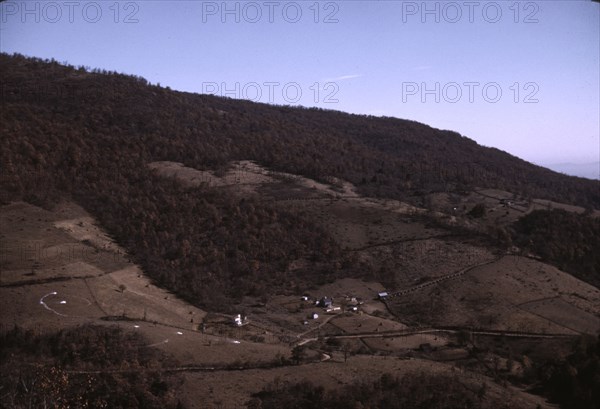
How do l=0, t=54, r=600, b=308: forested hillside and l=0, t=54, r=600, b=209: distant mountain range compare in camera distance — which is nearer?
l=0, t=54, r=600, b=308: forested hillside

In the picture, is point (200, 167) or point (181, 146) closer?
point (200, 167)

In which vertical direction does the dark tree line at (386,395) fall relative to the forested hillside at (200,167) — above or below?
below

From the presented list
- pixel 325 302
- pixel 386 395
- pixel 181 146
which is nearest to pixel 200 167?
pixel 181 146

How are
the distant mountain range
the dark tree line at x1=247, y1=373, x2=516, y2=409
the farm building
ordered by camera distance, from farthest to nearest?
1. the distant mountain range
2. the farm building
3. the dark tree line at x1=247, y1=373, x2=516, y2=409

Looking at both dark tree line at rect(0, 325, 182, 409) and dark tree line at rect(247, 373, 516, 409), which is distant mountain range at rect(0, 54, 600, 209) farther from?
dark tree line at rect(247, 373, 516, 409)

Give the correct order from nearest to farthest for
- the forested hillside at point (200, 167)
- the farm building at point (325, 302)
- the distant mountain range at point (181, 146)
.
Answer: the farm building at point (325, 302)
the forested hillside at point (200, 167)
the distant mountain range at point (181, 146)

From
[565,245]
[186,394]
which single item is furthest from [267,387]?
[565,245]

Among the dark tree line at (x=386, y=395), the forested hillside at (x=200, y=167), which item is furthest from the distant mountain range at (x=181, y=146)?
the dark tree line at (x=386, y=395)

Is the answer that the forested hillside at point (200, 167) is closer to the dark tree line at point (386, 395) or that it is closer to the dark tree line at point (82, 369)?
the dark tree line at point (82, 369)

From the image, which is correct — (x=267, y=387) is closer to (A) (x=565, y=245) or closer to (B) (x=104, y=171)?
(A) (x=565, y=245)

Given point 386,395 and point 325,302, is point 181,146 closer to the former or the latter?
point 325,302

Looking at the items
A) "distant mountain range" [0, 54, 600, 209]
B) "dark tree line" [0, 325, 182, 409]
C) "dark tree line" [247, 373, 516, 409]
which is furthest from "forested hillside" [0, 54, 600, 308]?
"dark tree line" [247, 373, 516, 409]
